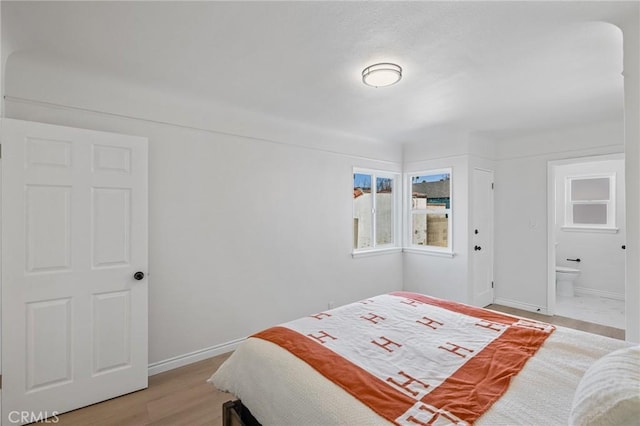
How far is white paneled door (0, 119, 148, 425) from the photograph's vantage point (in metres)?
1.98

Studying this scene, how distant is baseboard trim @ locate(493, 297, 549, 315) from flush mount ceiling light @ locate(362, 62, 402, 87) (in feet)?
12.4

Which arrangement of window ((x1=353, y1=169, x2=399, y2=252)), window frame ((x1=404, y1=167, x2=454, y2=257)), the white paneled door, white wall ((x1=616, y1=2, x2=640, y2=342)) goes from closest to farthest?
white wall ((x1=616, y1=2, x2=640, y2=342))
the white paneled door
window frame ((x1=404, y1=167, x2=454, y2=257))
window ((x1=353, y1=169, x2=399, y2=252))

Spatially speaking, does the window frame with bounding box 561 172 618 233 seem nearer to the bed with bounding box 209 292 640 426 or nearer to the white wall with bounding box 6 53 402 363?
the white wall with bounding box 6 53 402 363

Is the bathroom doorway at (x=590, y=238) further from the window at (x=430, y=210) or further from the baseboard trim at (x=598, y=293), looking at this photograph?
the window at (x=430, y=210)

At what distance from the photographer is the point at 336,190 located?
401 centimetres

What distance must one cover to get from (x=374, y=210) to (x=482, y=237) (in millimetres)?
1581

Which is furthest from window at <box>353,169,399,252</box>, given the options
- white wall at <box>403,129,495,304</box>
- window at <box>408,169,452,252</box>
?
white wall at <box>403,129,495,304</box>

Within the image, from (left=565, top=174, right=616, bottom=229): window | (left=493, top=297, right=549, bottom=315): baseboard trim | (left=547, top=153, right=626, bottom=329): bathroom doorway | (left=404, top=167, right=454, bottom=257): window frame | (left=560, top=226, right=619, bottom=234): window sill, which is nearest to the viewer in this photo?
(left=493, top=297, right=549, bottom=315): baseboard trim

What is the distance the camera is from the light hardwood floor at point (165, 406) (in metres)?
2.05

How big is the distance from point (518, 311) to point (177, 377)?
430cm

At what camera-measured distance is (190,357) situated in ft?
9.34

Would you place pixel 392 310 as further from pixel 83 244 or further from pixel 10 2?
pixel 10 2

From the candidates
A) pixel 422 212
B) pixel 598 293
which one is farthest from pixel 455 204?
pixel 598 293

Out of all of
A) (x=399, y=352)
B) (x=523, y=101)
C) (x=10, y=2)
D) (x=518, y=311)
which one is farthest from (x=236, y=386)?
(x=518, y=311)
